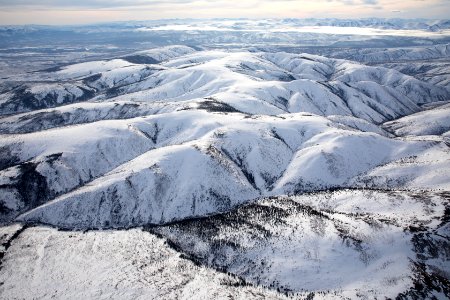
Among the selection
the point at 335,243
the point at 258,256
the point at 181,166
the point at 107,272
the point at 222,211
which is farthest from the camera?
the point at 181,166

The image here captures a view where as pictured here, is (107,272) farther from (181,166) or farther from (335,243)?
(181,166)

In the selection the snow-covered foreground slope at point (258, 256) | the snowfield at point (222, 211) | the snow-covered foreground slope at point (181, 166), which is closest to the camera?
the snow-covered foreground slope at point (258, 256)

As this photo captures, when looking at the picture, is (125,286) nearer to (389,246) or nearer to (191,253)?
(191,253)

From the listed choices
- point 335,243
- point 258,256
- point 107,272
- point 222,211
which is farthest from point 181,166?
point 335,243

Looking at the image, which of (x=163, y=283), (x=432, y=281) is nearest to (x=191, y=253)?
(x=163, y=283)

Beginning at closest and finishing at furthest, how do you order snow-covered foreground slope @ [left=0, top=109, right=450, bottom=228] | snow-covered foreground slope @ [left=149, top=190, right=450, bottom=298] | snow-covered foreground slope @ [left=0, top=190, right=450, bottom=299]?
snow-covered foreground slope @ [left=0, top=190, right=450, bottom=299], snow-covered foreground slope @ [left=149, top=190, right=450, bottom=298], snow-covered foreground slope @ [left=0, top=109, right=450, bottom=228]

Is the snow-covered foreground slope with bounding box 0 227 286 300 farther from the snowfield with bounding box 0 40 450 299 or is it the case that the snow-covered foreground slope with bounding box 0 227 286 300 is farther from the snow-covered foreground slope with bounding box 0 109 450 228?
the snow-covered foreground slope with bounding box 0 109 450 228

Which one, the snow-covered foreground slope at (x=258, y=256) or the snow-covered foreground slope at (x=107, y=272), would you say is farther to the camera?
the snow-covered foreground slope at (x=107, y=272)

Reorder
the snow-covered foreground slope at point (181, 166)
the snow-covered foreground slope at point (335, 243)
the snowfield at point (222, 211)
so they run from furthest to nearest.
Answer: the snow-covered foreground slope at point (181, 166) → the snowfield at point (222, 211) → the snow-covered foreground slope at point (335, 243)

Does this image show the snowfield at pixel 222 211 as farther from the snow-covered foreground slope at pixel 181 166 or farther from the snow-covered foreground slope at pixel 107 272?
the snow-covered foreground slope at pixel 181 166

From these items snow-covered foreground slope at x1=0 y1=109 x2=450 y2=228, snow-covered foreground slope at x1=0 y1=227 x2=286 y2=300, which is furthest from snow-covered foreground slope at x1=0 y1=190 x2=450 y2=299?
snow-covered foreground slope at x1=0 y1=109 x2=450 y2=228

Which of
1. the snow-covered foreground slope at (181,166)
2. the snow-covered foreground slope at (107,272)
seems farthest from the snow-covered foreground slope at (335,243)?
the snow-covered foreground slope at (181,166)
